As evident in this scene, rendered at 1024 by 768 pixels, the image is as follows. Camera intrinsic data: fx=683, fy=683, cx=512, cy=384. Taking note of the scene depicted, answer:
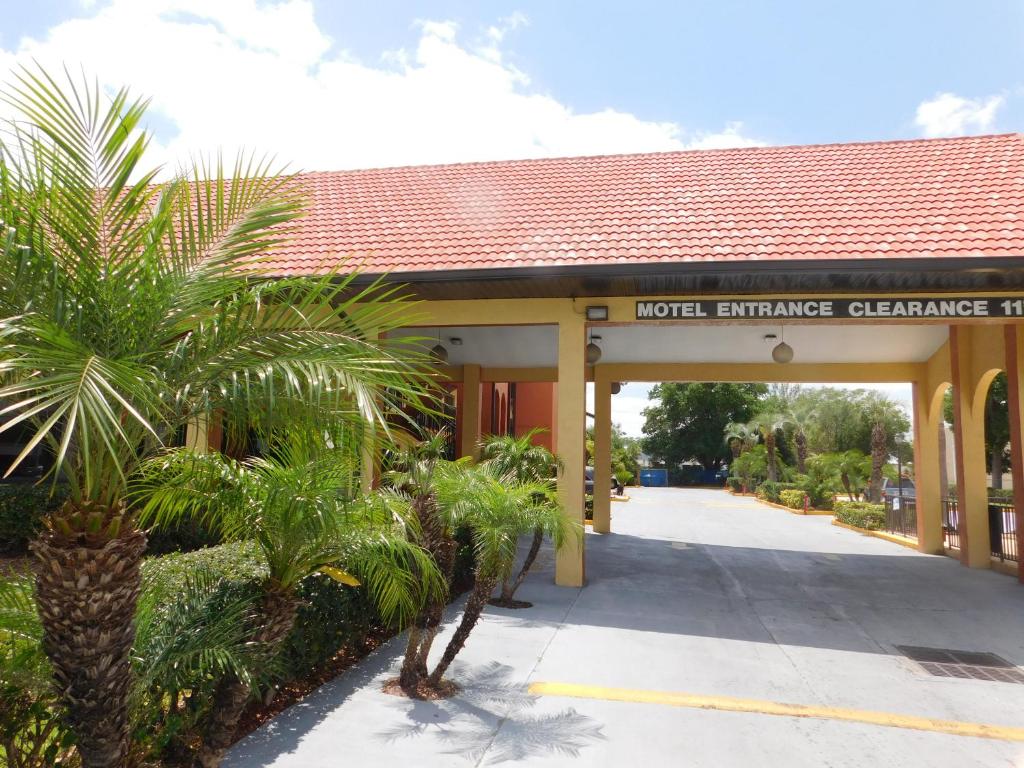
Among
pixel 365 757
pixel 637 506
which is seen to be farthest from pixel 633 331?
pixel 637 506

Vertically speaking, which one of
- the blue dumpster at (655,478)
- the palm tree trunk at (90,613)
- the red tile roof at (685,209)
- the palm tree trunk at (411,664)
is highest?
the red tile roof at (685,209)

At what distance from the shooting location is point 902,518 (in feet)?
52.0

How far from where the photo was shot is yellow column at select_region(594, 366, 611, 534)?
15125 mm

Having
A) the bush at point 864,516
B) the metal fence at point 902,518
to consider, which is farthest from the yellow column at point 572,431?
the bush at point 864,516

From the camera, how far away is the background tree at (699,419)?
2237 inches

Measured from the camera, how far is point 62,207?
288 cm

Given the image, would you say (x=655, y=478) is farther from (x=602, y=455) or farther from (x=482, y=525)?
(x=482, y=525)

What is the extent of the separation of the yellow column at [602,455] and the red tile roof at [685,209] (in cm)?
521

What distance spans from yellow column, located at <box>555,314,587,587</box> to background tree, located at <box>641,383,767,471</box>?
163ft

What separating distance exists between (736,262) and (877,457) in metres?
17.5

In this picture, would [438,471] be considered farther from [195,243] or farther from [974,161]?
[974,161]

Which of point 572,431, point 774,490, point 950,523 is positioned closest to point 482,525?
point 572,431

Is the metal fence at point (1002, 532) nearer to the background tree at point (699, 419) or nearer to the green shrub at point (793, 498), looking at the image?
the green shrub at point (793, 498)

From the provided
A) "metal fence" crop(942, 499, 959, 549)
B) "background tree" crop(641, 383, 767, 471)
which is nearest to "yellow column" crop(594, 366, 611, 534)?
"metal fence" crop(942, 499, 959, 549)
